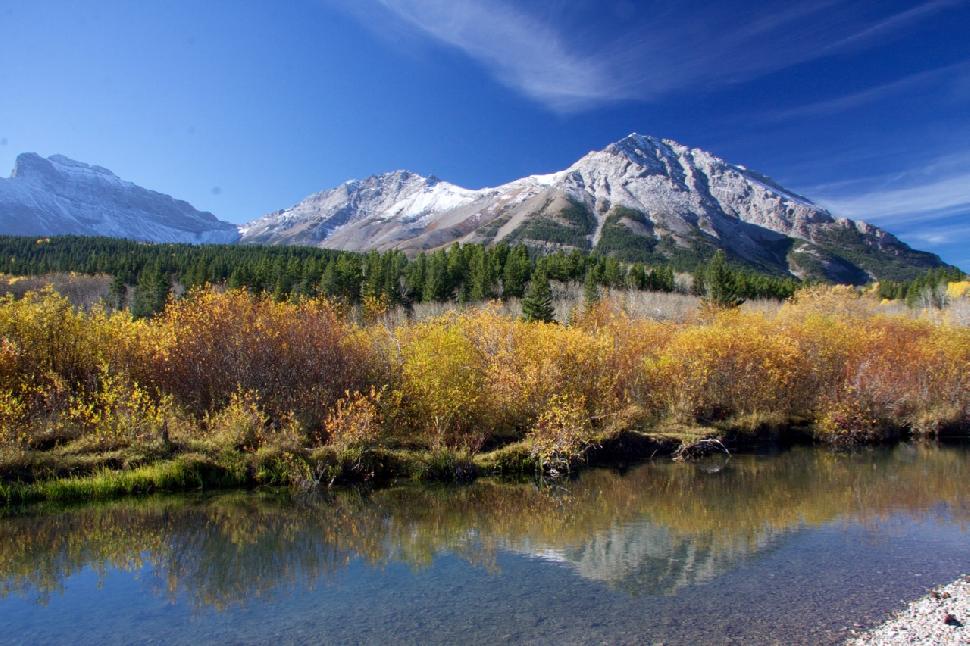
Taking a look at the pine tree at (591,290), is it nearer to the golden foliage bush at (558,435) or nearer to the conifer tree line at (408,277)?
the conifer tree line at (408,277)

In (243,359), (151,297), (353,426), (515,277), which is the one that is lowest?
(353,426)

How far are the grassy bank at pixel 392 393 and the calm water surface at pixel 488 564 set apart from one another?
2.67 m

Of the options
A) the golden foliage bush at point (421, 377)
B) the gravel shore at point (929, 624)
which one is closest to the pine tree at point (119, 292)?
the golden foliage bush at point (421, 377)

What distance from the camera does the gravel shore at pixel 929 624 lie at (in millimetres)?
12254

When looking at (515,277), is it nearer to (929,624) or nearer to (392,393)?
(392,393)

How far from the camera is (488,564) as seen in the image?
1872 centimetres

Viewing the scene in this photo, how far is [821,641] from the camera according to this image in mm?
13039

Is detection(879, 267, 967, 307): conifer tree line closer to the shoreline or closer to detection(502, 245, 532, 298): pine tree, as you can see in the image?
detection(502, 245, 532, 298): pine tree

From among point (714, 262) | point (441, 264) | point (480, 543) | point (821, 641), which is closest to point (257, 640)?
point (480, 543)

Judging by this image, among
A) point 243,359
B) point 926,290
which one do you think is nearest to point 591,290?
point 243,359

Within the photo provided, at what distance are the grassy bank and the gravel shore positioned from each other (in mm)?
19047

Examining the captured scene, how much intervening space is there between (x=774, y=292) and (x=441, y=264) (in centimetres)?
7914

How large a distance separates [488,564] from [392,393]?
1533 centimetres

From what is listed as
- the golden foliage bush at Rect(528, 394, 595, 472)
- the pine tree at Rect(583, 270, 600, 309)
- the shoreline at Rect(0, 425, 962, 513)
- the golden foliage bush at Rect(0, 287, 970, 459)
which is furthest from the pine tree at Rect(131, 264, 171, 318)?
the golden foliage bush at Rect(528, 394, 595, 472)
